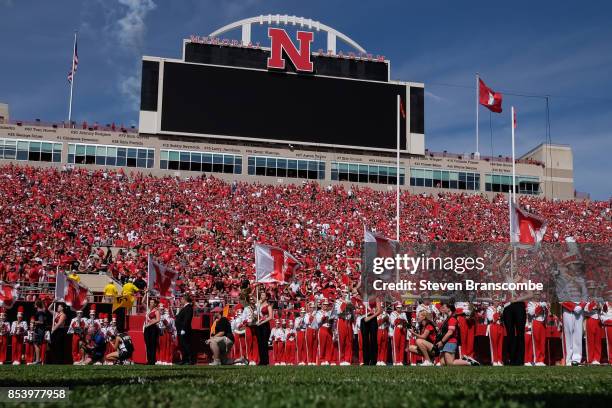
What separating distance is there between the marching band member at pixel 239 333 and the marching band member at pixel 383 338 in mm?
3863

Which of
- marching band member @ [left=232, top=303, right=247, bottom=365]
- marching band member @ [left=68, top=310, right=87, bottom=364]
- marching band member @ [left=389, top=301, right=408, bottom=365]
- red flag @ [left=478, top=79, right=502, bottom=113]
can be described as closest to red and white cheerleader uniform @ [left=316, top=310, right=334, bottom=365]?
marching band member @ [left=389, top=301, right=408, bottom=365]

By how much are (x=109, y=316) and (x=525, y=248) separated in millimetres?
12778

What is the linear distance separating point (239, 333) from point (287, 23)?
134ft

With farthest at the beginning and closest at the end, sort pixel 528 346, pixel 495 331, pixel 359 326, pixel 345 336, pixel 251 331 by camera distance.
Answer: pixel 251 331 < pixel 345 336 < pixel 359 326 < pixel 528 346 < pixel 495 331

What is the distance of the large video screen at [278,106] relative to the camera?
51.7 meters

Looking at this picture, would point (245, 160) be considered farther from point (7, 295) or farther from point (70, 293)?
point (70, 293)

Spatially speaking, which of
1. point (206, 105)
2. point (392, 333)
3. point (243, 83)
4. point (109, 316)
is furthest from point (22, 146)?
point (392, 333)

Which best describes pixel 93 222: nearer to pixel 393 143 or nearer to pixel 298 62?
pixel 298 62

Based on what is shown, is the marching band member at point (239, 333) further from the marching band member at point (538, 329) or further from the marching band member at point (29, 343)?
the marching band member at point (538, 329)

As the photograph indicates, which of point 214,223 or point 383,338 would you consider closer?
point 383,338

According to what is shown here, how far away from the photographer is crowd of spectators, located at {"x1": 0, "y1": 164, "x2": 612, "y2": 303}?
108 ft

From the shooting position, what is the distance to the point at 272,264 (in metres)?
19.5

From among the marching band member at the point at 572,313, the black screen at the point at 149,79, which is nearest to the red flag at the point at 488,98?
the black screen at the point at 149,79

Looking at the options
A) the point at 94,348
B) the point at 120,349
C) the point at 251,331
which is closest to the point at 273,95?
the point at 251,331
